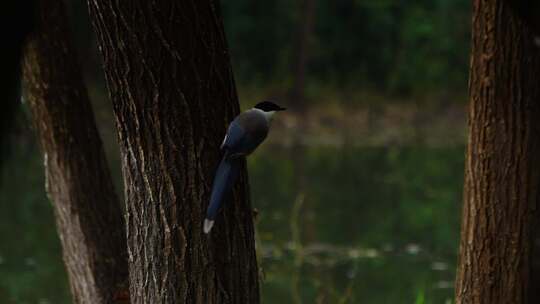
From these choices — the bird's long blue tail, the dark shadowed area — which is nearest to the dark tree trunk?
the dark shadowed area

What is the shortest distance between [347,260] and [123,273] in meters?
5.41

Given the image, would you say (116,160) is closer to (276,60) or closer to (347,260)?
(347,260)

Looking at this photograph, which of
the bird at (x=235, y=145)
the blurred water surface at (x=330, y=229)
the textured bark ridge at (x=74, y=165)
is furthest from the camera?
the blurred water surface at (x=330, y=229)

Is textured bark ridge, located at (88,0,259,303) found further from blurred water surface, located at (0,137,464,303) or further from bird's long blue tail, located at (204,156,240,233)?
blurred water surface, located at (0,137,464,303)

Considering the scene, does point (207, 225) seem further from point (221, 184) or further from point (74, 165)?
point (74, 165)

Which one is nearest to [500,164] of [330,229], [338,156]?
[330,229]

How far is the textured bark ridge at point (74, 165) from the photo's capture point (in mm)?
4332

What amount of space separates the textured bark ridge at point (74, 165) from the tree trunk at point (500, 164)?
158 centimetres

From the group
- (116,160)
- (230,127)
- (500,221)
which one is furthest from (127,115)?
(116,160)

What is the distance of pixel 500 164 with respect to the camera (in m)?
3.58

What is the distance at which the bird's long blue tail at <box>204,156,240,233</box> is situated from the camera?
2670mm

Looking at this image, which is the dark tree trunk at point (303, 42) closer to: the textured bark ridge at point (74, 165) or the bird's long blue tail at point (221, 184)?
the textured bark ridge at point (74, 165)

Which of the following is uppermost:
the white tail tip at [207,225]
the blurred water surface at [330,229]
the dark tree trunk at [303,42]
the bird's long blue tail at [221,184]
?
the dark tree trunk at [303,42]

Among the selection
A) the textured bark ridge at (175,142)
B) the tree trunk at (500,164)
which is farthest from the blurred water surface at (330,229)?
the textured bark ridge at (175,142)
